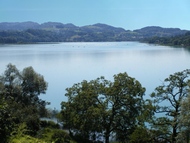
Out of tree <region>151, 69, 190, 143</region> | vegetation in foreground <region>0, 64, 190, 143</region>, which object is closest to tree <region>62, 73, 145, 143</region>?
vegetation in foreground <region>0, 64, 190, 143</region>

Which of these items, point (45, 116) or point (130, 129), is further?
point (45, 116)

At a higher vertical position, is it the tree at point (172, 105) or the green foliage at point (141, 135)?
the tree at point (172, 105)

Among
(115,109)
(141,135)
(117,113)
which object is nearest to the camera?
(141,135)

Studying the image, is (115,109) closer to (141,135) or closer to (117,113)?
(117,113)

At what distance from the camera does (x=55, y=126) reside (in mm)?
32031

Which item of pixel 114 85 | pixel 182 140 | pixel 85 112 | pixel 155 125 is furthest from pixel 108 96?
pixel 182 140

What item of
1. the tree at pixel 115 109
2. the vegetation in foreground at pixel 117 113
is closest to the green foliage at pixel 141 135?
the vegetation in foreground at pixel 117 113

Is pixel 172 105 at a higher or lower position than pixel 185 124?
lower

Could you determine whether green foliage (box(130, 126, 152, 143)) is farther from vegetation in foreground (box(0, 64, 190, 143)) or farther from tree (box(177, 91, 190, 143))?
tree (box(177, 91, 190, 143))

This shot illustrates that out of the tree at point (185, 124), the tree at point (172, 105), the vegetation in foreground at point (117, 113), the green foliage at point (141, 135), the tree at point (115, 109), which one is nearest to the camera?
the tree at point (185, 124)

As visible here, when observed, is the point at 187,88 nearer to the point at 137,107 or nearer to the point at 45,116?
the point at 137,107

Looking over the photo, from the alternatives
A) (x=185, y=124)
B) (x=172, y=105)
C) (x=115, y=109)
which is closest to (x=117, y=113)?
(x=115, y=109)

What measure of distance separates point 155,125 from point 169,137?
1.52 metres

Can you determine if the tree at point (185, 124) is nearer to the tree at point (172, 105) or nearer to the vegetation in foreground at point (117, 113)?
the vegetation in foreground at point (117, 113)
